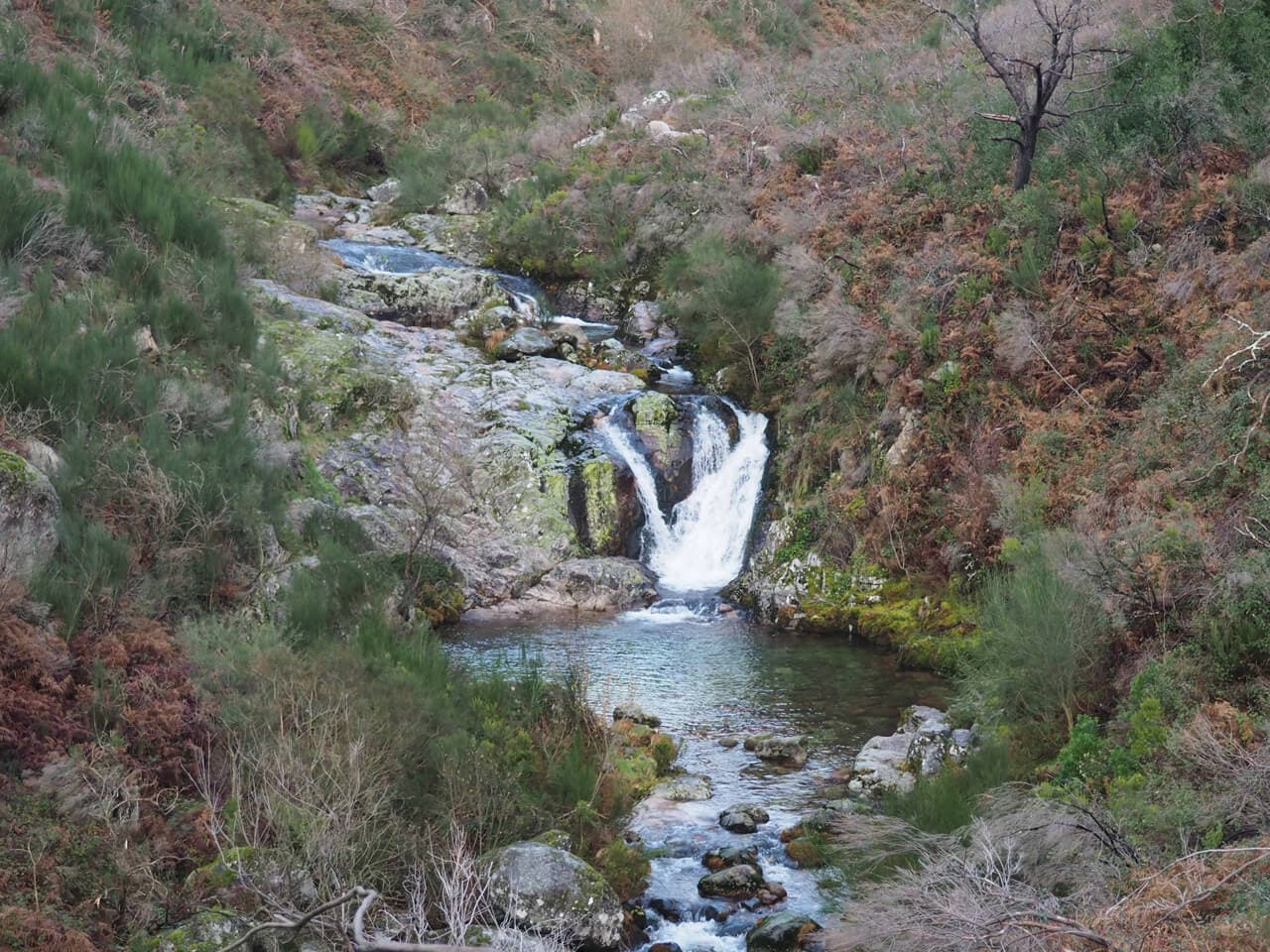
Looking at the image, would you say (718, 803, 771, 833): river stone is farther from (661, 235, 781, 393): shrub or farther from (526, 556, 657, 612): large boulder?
(661, 235, 781, 393): shrub

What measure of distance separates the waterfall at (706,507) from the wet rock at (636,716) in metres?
5.71

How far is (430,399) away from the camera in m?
19.2

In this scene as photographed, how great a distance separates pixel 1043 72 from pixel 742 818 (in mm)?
13578

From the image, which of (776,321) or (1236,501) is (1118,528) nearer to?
(1236,501)

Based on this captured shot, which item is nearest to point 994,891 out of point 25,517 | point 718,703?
point 718,703

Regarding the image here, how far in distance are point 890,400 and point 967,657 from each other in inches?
199

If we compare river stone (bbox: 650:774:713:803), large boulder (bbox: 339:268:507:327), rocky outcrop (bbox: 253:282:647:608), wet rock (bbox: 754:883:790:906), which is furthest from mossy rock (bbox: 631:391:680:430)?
wet rock (bbox: 754:883:790:906)

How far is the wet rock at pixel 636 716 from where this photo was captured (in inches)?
464

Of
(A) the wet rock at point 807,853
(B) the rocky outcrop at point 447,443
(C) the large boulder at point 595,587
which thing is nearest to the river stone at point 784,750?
(A) the wet rock at point 807,853

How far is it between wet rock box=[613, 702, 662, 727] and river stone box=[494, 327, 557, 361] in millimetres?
10979

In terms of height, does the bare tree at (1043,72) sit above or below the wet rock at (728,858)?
above

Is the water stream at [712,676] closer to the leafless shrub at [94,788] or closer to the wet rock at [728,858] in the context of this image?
the wet rock at [728,858]

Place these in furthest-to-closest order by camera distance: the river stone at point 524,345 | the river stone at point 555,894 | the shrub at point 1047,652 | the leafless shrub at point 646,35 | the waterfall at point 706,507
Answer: the leafless shrub at point 646,35
the river stone at point 524,345
the waterfall at point 706,507
the shrub at point 1047,652
the river stone at point 555,894

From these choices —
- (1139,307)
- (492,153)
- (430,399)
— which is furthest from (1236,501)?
(492,153)
